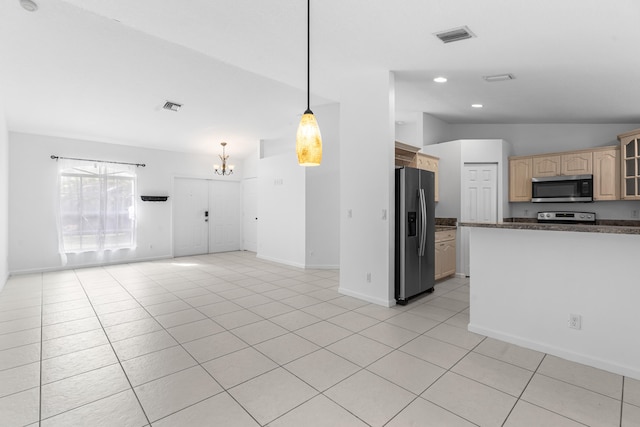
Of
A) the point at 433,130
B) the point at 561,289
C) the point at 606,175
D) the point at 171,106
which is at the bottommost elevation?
the point at 561,289

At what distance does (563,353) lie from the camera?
2609mm

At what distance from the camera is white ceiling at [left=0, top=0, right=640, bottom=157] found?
8.60 ft

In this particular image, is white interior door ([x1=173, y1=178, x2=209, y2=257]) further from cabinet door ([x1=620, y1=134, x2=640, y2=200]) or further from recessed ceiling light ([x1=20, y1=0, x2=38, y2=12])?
cabinet door ([x1=620, y1=134, x2=640, y2=200])

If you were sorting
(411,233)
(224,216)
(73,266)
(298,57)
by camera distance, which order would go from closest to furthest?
(298,57)
(411,233)
(73,266)
(224,216)

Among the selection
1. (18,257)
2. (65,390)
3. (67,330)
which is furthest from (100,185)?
(65,390)

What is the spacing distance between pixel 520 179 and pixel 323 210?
3714 mm

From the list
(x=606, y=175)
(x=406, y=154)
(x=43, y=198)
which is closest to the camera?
(x=606, y=175)

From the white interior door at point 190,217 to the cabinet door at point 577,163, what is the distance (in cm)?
809

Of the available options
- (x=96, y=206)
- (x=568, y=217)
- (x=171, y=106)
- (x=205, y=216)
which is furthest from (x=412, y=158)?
(x=96, y=206)

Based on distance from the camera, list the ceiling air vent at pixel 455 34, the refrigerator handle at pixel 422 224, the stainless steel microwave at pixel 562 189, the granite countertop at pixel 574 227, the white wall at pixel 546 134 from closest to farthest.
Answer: the granite countertop at pixel 574 227, the ceiling air vent at pixel 455 34, the refrigerator handle at pixel 422 224, the stainless steel microwave at pixel 562 189, the white wall at pixel 546 134

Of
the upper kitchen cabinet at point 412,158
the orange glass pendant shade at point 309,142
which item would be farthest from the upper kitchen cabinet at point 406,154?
the orange glass pendant shade at point 309,142

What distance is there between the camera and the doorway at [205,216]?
8094 millimetres

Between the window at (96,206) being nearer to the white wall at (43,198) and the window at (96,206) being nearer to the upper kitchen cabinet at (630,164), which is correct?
the white wall at (43,198)

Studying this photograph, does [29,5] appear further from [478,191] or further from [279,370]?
[478,191]
